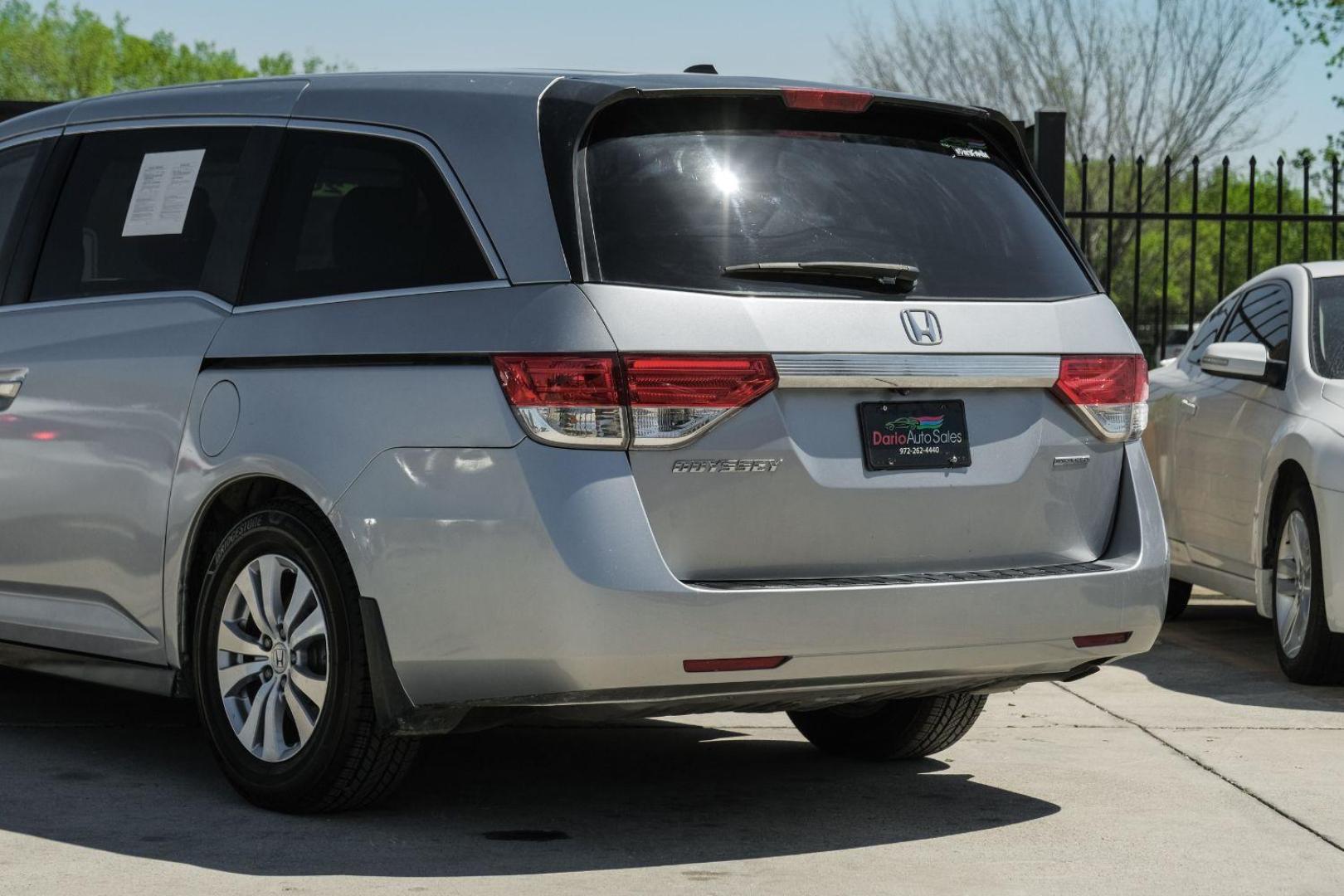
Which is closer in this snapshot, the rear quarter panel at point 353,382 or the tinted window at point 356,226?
the rear quarter panel at point 353,382

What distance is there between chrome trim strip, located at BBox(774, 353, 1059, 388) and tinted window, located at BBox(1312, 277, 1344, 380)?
11.5ft

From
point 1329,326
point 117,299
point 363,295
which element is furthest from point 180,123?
point 1329,326

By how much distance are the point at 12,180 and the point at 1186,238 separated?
61.8 m

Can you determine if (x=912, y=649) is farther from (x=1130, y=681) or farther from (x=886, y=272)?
(x=1130, y=681)

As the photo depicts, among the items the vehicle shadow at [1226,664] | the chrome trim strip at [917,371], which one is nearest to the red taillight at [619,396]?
the chrome trim strip at [917,371]

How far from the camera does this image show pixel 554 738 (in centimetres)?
650

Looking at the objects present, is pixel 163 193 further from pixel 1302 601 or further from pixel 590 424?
pixel 1302 601

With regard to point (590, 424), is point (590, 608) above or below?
below

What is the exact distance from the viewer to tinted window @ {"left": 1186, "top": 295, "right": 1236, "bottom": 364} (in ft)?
30.8

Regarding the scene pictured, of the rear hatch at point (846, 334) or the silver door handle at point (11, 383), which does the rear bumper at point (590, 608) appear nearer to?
the rear hatch at point (846, 334)

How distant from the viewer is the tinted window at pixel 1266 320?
8.45 meters

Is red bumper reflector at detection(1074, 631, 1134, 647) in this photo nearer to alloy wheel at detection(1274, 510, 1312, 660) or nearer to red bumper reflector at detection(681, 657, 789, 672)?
red bumper reflector at detection(681, 657, 789, 672)

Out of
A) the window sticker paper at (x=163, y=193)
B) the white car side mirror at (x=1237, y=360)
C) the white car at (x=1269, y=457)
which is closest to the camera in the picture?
the window sticker paper at (x=163, y=193)

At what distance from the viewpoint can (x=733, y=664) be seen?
4539mm
